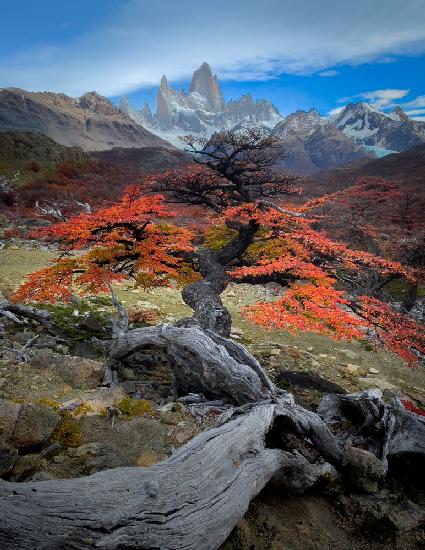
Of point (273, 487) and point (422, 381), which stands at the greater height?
point (273, 487)

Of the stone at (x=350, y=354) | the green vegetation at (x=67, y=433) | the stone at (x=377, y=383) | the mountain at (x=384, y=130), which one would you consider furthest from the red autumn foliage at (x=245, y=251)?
the mountain at (x=384, y=130)

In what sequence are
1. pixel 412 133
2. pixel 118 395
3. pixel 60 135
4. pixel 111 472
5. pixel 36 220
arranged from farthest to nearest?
1. pixel 412 133
2. pixel 60 135
3. pixel 36 220
4. pixel 118 395
5. pixel 111 472

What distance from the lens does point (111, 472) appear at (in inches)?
116

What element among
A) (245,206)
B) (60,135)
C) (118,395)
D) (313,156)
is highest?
(60,135)

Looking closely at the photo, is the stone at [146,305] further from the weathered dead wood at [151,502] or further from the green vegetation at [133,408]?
the weathered dead wood at [151,502]

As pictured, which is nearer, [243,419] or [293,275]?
[243,419]

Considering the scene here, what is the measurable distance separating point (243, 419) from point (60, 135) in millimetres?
154626

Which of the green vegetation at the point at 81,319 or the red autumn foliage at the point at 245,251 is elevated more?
the red autumn foliage at the point at 245,251

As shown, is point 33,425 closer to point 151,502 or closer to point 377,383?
point 151,502

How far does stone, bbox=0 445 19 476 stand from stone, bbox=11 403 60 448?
0.94 ft

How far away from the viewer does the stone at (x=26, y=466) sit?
3.30 m

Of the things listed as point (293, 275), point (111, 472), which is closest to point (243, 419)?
point (111, 472)

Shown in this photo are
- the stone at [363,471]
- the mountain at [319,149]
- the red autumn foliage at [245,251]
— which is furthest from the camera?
the mountain at [319,149]

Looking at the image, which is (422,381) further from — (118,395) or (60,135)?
(60,135)
